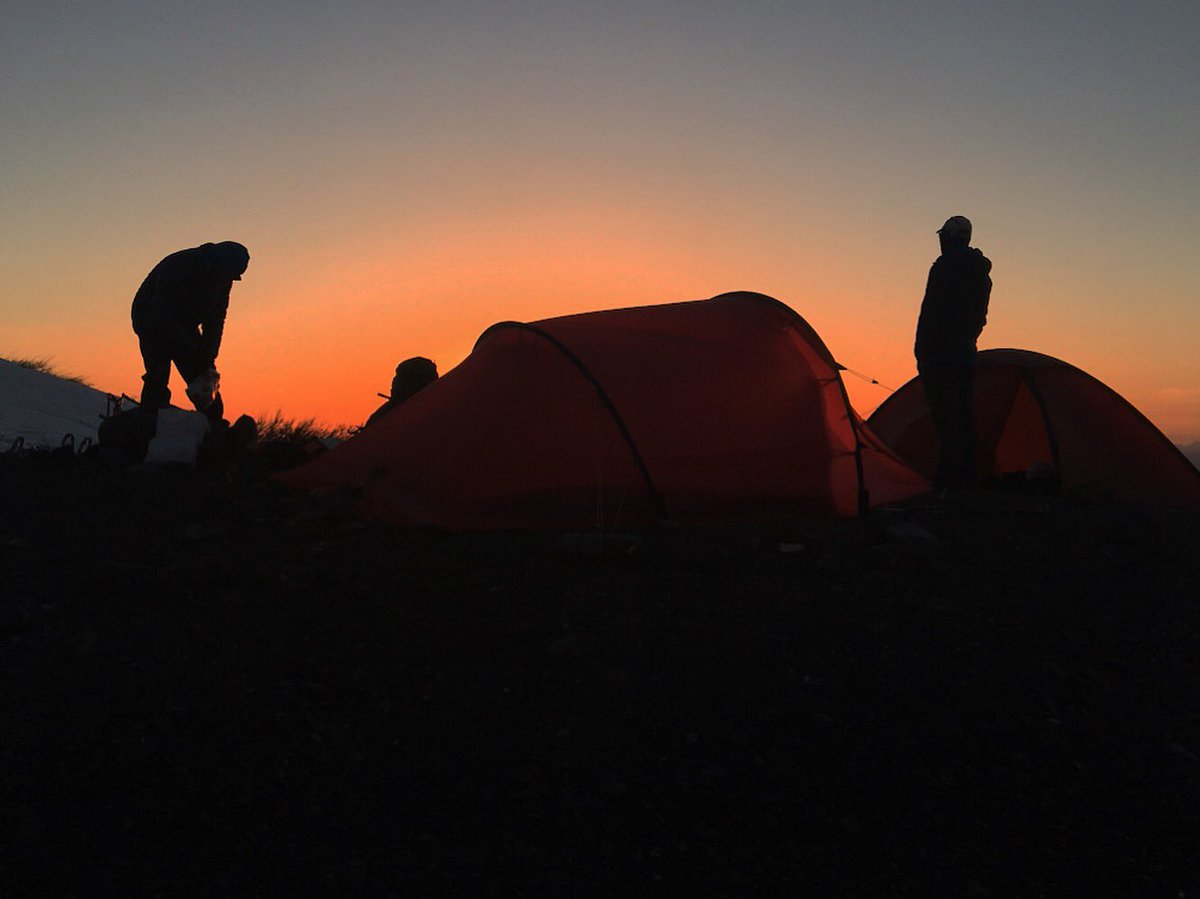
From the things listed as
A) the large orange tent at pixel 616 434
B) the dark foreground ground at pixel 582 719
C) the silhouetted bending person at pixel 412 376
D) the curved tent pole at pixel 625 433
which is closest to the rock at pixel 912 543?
the dark foreground ground at pixel 582 719

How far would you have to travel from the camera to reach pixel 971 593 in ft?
18.7

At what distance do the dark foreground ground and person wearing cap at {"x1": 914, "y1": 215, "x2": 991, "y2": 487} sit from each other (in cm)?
353

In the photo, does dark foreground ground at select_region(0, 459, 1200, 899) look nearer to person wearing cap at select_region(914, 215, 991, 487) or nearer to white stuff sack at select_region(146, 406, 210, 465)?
white stuff sack at select_region(146, 406, 210, 465)

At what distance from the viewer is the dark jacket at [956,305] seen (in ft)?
32.0

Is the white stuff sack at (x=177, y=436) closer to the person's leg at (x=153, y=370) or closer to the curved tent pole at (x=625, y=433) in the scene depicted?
the person's leg at (x=153, y=370)

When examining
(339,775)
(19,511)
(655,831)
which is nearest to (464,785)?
(339,775)

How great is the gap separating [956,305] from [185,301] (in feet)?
22.1

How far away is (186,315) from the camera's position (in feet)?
32.9

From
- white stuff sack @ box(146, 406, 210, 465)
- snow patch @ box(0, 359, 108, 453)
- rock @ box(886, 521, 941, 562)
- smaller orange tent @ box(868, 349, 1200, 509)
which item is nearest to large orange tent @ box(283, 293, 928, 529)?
white stuff sack @ box(146, 406, 210, 465)

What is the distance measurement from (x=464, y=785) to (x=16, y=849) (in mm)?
1246

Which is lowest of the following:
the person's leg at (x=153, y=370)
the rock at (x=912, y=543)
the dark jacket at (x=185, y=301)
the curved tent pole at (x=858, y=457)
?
the rock at (x=912, y=543)

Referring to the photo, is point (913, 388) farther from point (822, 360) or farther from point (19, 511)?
point (19, 511)

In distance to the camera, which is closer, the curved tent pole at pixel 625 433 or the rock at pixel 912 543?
the rock at pixel 912 543

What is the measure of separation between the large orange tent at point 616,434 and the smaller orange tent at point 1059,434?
2.90 metres
